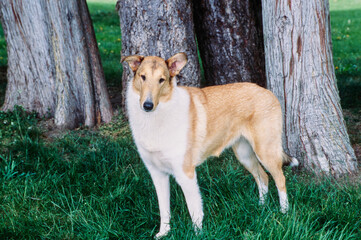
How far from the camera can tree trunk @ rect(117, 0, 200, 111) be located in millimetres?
5027

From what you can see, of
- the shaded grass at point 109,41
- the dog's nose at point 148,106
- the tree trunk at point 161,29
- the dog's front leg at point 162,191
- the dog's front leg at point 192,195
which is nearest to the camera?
the dog's nose at point 148,106

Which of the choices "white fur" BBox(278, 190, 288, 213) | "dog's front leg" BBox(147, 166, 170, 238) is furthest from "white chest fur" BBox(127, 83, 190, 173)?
"white fur" BBox(278, 190, 288, 213)

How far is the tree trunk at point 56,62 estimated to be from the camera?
5.68m

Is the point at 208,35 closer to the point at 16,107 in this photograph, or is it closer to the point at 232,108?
the point at 232,108

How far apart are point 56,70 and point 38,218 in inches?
106

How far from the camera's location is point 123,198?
3.93m

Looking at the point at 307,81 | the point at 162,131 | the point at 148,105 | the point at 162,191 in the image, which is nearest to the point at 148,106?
the point at 148,105

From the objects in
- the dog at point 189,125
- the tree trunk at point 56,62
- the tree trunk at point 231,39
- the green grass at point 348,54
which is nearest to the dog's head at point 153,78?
the dog at point 189,125

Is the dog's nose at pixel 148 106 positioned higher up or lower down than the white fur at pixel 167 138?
higher up

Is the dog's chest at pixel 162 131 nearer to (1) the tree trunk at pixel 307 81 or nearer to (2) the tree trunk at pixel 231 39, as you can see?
(1) the tree trunk at pixel 307 81

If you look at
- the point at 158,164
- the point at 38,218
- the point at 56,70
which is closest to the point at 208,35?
the point at 56,70

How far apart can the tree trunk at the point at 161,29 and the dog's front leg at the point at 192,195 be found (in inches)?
77.3

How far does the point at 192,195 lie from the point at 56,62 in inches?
124

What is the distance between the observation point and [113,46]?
1205 cm
